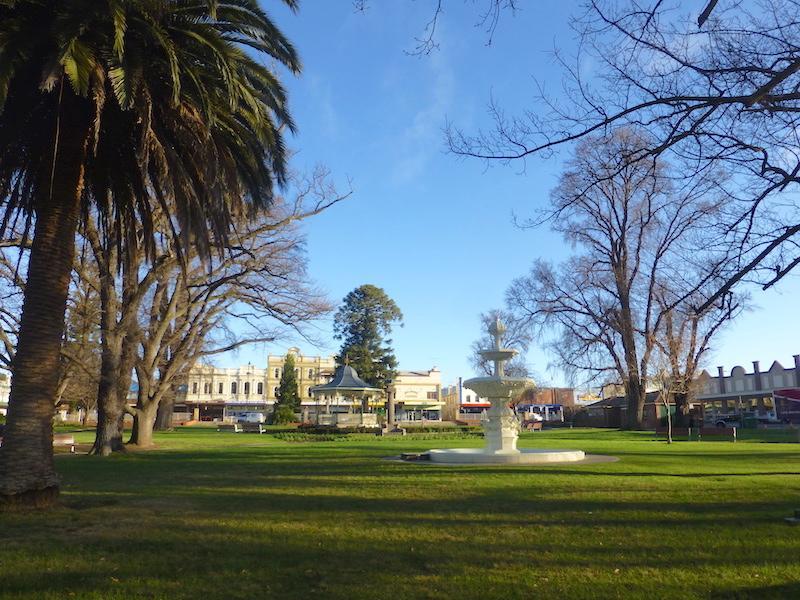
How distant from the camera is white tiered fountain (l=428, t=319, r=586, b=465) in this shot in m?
17.5

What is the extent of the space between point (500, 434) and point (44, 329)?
13.2 metres

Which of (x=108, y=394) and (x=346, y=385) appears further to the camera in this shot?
(x=346, y=385)

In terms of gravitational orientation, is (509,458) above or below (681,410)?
below

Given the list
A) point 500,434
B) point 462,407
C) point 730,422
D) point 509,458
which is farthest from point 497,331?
point 462,407

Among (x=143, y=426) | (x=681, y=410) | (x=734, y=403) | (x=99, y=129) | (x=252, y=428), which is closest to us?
(x=99, y=129)

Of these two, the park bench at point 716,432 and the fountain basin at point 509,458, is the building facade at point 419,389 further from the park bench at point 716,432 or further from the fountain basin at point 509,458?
the fountain basin at point 509,458

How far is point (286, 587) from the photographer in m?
5.42

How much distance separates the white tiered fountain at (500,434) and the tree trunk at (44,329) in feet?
36.0

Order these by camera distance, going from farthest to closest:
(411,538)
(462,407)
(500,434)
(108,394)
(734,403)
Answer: (462,407) < (734,403) < (108,394) < (500,434) < (411,538)

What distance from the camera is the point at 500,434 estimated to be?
1934 cm

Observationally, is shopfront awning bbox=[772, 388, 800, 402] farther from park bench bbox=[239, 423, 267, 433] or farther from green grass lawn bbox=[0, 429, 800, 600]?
green grass lawn bbox=[0, 429, 800, 600]

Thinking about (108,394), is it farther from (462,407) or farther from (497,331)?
(462,407)

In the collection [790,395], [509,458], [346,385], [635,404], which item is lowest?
[509,458]

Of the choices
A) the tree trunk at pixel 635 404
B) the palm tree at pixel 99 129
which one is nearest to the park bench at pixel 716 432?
the tree trunk at pixel 635 404
